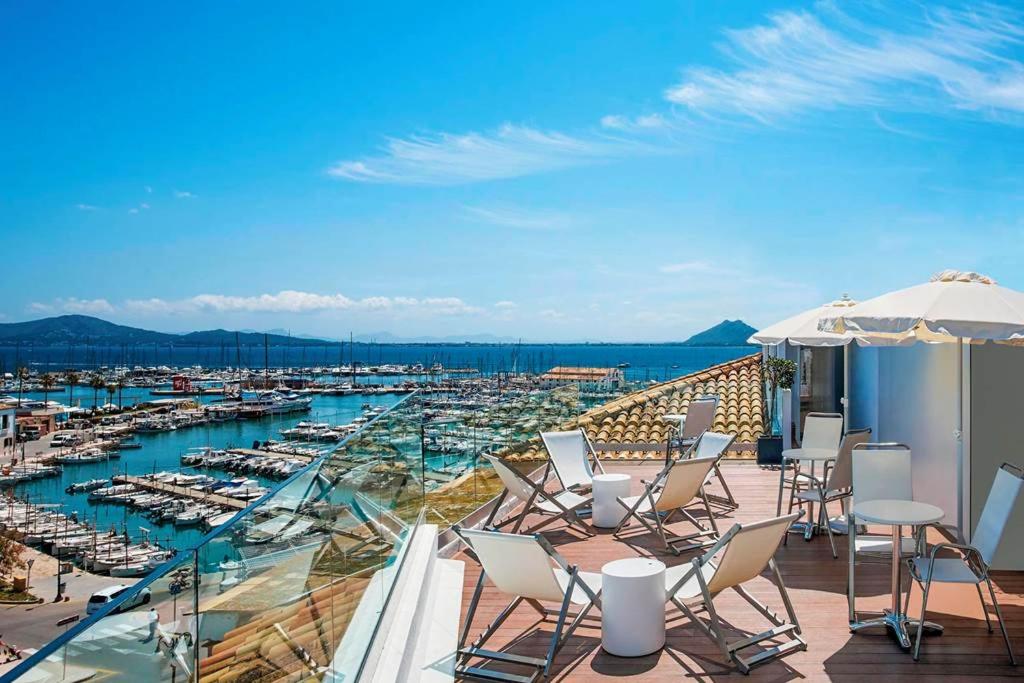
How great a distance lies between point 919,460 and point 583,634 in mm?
4718

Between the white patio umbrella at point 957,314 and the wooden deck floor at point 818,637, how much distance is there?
1.27 metres

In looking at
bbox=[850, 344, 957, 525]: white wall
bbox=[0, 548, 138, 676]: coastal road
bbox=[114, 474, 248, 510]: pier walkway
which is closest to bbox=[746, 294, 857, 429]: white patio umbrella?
bbox=[850, 344, 957, 525]: white wall

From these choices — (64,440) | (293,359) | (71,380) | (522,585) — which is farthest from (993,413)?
(293,359)

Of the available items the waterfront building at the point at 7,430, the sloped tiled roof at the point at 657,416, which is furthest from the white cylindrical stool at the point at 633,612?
the waterfront building at the point at 7,430

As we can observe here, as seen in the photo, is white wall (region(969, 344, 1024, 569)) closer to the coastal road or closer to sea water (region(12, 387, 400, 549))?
sea water (region(12, 387, 400, 549))

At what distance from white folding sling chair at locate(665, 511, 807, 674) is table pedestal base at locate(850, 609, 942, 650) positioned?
430 mm

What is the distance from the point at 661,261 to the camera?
3375cm

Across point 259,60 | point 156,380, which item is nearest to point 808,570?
point 259,60

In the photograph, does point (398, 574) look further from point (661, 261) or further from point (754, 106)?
point (661, 261)

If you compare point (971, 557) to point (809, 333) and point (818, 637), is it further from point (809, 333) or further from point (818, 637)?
point (809, 333)

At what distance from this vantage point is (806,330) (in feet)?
30.8

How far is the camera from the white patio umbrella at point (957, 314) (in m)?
5.05

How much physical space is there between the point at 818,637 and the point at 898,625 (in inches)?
18.1

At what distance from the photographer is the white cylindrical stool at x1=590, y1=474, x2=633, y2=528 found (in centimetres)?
734
